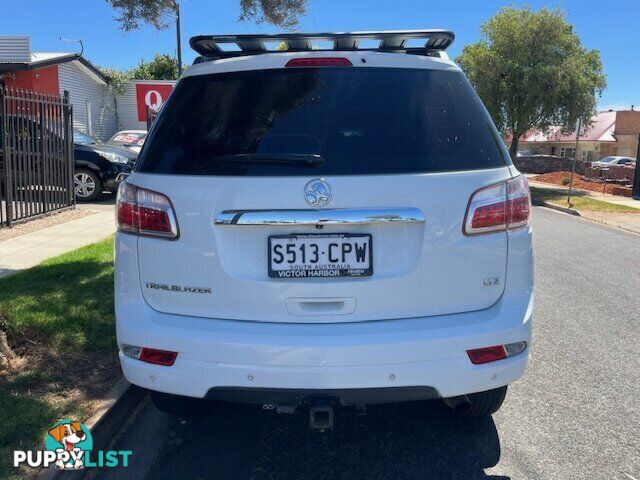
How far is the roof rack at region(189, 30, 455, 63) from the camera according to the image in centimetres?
310

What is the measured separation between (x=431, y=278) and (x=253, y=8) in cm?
581

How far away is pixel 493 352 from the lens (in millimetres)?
2691

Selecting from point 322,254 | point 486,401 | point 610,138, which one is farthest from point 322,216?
point 610,138

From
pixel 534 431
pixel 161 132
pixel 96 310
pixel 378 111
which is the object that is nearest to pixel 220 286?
pixel 161 132

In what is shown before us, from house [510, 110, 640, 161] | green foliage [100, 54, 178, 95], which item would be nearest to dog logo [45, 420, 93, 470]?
green foliage [100, 54, 178, 95]

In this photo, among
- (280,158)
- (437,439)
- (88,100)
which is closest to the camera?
(280,158)

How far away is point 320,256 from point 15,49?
2117 centimetres

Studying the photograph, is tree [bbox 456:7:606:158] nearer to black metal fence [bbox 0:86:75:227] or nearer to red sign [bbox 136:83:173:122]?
red sign [bbox 136:83:173:122]

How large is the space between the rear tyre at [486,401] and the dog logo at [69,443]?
2089 mm

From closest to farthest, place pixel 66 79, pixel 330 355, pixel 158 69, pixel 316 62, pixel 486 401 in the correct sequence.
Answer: pixel 330 355 < pixel 316 62 < pixel 486 401 < pixel 66 79 < pixel 158 69

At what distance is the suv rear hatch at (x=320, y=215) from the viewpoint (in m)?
2.60

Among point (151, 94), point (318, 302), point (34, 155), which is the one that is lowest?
point (318, 302)

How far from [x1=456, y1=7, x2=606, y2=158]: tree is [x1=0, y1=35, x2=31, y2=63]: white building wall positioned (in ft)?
53.7

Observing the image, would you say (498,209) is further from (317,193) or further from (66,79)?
(66,79)
